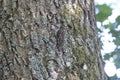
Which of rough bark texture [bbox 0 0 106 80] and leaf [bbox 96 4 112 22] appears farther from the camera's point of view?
leaf [bbox 96 4 112 22]

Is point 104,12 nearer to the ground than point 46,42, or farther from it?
farther from it

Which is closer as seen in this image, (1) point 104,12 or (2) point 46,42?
(2) point 46,42

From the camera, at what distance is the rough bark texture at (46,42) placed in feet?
4.04

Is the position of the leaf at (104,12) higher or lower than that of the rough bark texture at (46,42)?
higher

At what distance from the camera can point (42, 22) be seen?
1284mm

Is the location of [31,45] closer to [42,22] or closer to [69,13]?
[42,22]

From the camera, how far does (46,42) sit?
4.12 feet

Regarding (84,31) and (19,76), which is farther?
(84,31)

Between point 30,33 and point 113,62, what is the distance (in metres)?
0.92

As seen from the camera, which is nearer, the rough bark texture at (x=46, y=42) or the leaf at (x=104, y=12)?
the rough bark texture at (x=46, y=42)

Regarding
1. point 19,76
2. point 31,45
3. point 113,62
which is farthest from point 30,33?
point 113,62

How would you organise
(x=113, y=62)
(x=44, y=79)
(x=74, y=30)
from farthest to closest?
(x=113, y=62), (x=74, y=30), (x=44, y=79)

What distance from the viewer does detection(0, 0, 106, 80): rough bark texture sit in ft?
4.04

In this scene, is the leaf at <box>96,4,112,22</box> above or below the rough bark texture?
above
